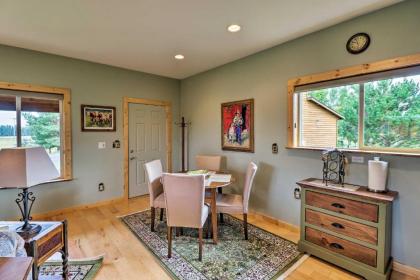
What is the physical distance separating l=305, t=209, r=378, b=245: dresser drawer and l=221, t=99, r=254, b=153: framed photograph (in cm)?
139

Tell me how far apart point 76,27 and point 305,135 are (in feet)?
10.2

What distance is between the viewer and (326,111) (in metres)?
2.77

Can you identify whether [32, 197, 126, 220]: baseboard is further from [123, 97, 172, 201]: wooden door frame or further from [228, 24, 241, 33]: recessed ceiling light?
[228, 24, 241, 33]: recessed ceiling light

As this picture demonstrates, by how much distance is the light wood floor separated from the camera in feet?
6.85

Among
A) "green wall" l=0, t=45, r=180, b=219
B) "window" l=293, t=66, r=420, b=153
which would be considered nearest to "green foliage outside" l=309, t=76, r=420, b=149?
"window" l=293, t=66, r=420, b=153

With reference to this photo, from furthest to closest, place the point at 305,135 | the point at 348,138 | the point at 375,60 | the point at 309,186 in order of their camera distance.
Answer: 1. the point at 305,135
2. the point at 348,138
3. the point at 309,186
4. the point at 375,60

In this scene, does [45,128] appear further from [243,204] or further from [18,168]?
[243,204]

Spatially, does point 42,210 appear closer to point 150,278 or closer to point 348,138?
point 150,278

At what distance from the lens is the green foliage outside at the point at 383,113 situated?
Answer: 6.88 ft

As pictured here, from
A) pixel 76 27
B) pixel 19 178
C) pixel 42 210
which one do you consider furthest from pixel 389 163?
pixel 42 210

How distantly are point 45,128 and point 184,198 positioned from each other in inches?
106

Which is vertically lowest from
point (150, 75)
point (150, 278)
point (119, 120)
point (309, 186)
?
point (150, 278)

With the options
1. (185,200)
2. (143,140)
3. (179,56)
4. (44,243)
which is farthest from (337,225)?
(143,140)

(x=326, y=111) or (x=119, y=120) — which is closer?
(x=326, y=111)
